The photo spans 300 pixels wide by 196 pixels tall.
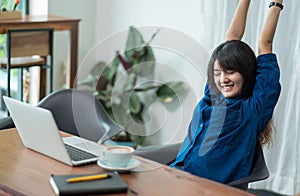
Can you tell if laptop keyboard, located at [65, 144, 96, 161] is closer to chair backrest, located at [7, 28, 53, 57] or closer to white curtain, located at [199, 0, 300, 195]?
white curtain, located at [199, 0, 300, 195]

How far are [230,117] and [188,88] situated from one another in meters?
1.83

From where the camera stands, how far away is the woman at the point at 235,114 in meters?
2.26

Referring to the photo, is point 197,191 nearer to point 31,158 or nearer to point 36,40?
point 31,158

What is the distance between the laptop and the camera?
2.00 metres

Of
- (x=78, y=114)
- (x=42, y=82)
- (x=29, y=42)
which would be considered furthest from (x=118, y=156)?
(x=42, y=82)

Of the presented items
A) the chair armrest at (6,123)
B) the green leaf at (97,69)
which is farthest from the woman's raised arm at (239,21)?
the green leaf at (97,69)

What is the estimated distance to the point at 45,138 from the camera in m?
2.07

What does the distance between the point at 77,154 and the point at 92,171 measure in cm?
18

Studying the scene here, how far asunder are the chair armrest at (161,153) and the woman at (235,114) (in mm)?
188

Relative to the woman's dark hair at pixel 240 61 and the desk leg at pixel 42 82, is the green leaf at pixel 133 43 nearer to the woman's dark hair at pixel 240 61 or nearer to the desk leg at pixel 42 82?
the desk leg at pixel 42 82

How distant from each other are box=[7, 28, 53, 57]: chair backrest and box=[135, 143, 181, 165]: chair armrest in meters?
1.62

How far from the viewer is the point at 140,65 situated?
4273 millimetres

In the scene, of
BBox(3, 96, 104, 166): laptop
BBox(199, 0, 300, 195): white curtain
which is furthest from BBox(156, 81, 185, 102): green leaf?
BBox(3, 96, 104, 166): laptop

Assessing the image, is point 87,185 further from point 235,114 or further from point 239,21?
point 239,21
